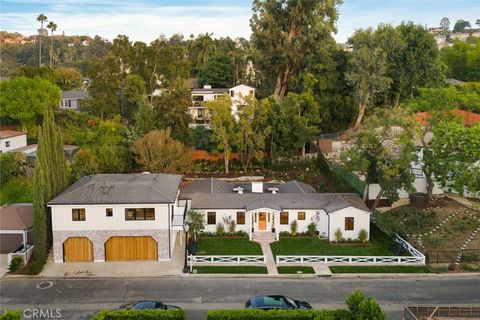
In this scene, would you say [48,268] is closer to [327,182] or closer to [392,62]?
[327,182]

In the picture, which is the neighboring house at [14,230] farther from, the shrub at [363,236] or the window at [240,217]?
the shrub at [363,236]

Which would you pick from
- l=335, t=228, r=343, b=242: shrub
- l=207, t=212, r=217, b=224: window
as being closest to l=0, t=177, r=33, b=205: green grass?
l=207, t=212, r=217, b=224: window

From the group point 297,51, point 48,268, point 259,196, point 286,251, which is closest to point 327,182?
point 259,196

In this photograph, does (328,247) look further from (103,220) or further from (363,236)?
(103,220)

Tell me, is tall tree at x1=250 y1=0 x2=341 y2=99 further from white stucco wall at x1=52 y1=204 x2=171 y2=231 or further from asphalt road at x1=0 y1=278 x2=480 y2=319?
asphalt road at x1=0 y1=278 x2=480 y2=319

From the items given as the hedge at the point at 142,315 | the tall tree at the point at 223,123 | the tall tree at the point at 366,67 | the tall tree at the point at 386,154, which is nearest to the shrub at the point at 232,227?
the tall tree at the point at 386,154

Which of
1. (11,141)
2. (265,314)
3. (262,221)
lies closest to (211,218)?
(262,221)

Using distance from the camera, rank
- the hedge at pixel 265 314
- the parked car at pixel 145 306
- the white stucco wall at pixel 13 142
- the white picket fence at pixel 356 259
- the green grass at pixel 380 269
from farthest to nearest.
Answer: the white stucco wall at pixel 13 142
the white picket fence at pixel 356 259
the green grass at pixel 380 269
the parked car at pixel 145 306
the hedge at pixel 265 314
